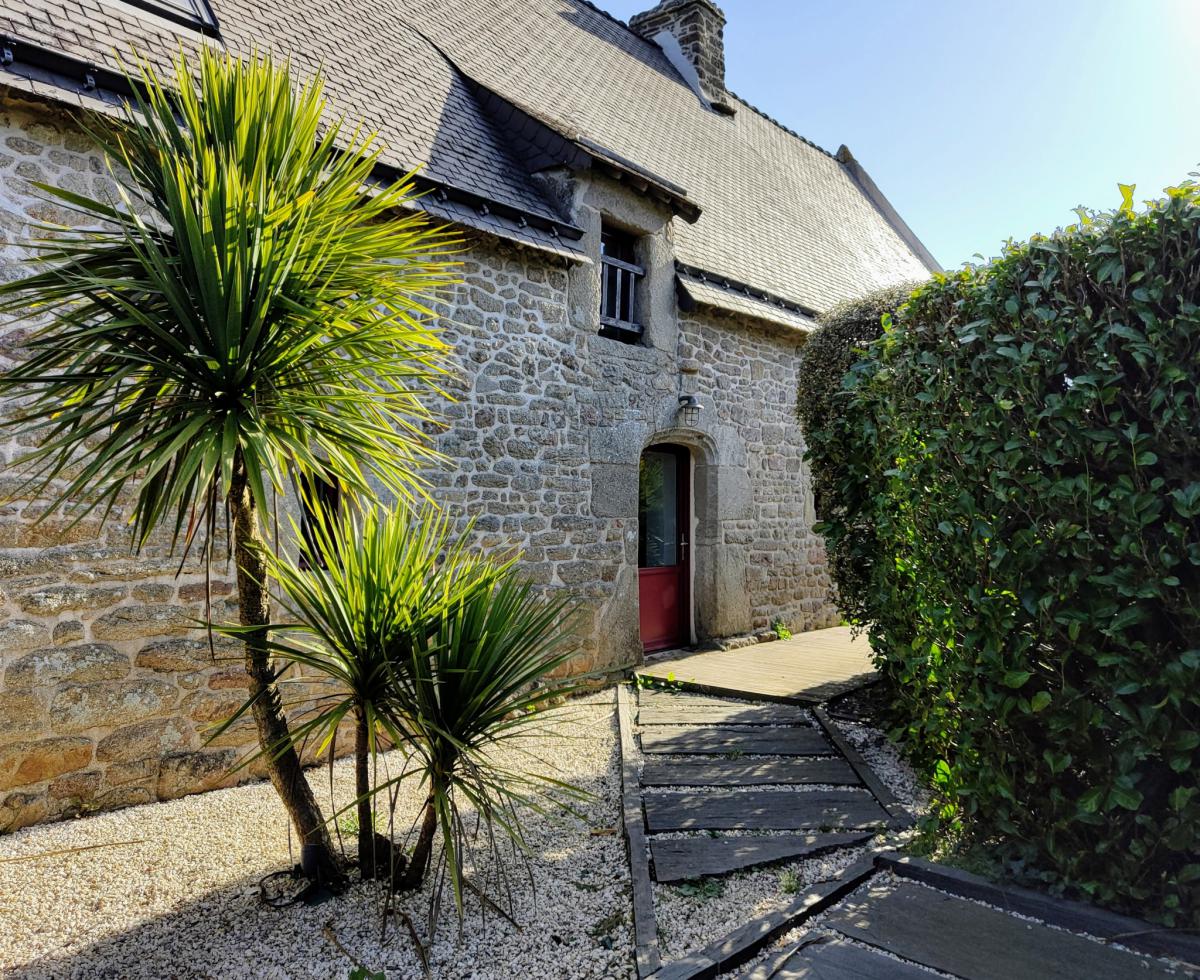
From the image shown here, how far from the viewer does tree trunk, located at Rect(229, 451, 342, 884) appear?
3.10 metres

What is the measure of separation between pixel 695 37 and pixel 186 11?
9.45 m

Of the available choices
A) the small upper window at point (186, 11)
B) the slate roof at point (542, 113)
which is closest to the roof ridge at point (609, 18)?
the slate roof at point (542, 113)

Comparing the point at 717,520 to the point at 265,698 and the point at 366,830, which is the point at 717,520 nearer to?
the point at 366,830

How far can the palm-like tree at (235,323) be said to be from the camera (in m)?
2.64

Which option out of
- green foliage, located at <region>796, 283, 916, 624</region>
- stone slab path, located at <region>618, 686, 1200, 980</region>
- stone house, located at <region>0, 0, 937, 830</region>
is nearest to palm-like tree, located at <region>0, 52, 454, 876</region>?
stone house, located at <region>0, 0, 937, 830</region>

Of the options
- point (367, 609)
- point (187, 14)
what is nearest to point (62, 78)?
point (187, 14)

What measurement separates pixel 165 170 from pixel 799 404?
192 inches

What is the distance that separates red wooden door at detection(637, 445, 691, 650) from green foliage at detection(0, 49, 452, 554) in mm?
5122

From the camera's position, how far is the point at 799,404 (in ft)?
21.2

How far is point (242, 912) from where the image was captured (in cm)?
319

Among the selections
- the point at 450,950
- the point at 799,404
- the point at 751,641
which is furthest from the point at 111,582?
the point at 751,641

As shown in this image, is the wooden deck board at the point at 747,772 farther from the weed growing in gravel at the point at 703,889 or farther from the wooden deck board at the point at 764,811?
the weed growing in gravel at the point at 703,889

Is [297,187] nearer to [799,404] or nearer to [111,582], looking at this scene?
[111,582]

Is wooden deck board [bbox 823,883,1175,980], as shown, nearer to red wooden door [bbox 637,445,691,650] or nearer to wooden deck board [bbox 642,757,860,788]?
wooden deck board [bbox 642,757,860,788]
